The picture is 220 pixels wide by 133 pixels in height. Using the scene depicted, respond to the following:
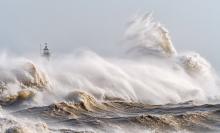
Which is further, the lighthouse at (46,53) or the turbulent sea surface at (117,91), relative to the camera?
the lighthouse at (46,53)

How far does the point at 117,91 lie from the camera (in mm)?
37219

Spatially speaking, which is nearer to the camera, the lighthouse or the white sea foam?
the white sea foam

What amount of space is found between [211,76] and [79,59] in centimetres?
1247

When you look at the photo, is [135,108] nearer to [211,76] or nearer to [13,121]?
[13,121]

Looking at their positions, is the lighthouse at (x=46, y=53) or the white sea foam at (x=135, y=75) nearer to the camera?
the white sea foam at (x=135, y=75)

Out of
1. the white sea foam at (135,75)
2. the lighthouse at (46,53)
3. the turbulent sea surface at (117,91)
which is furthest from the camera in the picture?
the lighthouse at (46,53)

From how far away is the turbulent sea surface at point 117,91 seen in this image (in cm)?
2522

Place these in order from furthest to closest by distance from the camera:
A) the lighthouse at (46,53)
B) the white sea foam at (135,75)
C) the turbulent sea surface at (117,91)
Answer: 1. the lighthouse at (46,53)
2. the white sea foam at (135,75)
3. the turbulent sea surface at (117,91)

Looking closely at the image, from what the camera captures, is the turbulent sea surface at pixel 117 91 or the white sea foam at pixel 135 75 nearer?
the turbulent sea surface at pixel 117 91

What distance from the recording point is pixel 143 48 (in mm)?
45938

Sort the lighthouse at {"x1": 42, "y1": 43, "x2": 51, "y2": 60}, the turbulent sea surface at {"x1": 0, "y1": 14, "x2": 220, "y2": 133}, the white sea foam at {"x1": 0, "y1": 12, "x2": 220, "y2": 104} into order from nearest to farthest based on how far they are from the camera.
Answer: the turbulent sea surface at {"x1": 0, "y1": 14, "x2": 220, "y2": 133}, the white sea foam at {"x1": 0, "y1": 12, "x2": 220, "y2": 104}, the lighthouse at {"x1": 42, "y1": 43, "x2": 51, "y2": 60}

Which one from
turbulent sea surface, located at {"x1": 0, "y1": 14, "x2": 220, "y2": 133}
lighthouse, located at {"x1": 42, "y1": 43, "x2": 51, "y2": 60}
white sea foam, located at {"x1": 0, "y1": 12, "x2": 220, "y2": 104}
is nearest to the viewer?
turbulent sea surface, located at {"x1": 0, "y1": 14, "x2": 220, "y2": 133}

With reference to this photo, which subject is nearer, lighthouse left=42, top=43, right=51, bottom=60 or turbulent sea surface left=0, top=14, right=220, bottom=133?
turbulent sea surface left=0, top=14, right=220, bottom=133

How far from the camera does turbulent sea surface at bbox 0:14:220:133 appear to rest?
25219 mm
